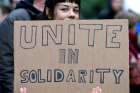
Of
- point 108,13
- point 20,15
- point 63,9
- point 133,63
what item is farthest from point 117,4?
point 63,9

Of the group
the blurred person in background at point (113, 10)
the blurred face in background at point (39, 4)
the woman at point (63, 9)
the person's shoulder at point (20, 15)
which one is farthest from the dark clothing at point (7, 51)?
the blurred person in background at point (113, 10)

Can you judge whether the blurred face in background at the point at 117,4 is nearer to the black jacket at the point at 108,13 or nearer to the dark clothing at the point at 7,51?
the black jacket at the point at 108,13

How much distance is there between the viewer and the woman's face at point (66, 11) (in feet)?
23.3

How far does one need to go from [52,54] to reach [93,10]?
9133 mm

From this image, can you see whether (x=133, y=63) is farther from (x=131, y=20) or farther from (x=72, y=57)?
(x=72, y=57)

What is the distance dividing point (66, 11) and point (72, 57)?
541 millimetres

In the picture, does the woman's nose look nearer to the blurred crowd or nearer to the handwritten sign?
the handwritten sign

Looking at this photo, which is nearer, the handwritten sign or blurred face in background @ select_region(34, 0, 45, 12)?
the handwritten sign

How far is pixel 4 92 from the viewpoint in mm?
7539

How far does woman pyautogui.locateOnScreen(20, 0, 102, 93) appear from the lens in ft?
23.3

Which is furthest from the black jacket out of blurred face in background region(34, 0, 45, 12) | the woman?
the woman

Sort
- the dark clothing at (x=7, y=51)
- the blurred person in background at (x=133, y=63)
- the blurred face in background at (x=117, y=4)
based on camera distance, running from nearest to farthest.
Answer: the dark clothing at (x=7, y=51) → the blurred person in background at (x=133, y=63) → the blurred face in background at (x=117, y=4)

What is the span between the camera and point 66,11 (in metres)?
7.12

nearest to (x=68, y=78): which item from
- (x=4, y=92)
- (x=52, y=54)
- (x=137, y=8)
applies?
(x=52, y=54)
